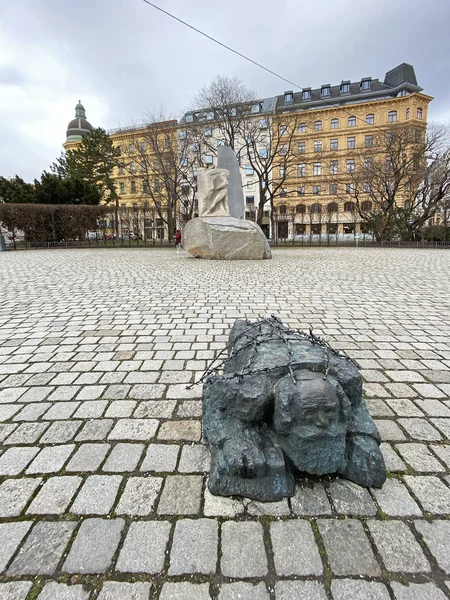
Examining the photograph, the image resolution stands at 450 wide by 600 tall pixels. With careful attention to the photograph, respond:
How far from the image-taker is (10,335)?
4.35 m

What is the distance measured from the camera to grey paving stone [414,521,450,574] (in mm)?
1362

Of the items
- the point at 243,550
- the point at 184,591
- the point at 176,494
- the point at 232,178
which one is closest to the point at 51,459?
the point at 176,494

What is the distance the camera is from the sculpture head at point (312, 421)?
5.08 ft

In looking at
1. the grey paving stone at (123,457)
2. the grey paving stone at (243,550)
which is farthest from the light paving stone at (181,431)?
the grey paving stone at (243,550)

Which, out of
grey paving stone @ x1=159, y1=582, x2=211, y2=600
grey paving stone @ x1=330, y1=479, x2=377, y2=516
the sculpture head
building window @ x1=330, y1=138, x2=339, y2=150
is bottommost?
grey paving stone @ x1=159, y1=582, x2=211, y2=600

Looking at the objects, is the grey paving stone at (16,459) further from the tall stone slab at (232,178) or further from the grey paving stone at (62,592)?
the tall stone slab at (232,178)

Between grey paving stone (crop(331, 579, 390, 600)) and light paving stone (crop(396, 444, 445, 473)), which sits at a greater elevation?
light paving stone (crop(396, 444, 445, 473))

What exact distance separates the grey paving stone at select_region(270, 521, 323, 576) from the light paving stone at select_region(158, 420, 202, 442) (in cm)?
82

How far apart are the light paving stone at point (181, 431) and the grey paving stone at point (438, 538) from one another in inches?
51.1

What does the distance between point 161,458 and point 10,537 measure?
79 centimetres

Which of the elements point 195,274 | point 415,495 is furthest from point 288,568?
point 195,274

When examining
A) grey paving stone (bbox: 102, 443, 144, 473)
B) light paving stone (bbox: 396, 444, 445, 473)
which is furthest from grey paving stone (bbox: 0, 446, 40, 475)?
light paving stone (bbox: 396, 444, 445, 473)

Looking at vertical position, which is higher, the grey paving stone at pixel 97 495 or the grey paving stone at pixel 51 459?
the grey paving stone at pixel 51 459

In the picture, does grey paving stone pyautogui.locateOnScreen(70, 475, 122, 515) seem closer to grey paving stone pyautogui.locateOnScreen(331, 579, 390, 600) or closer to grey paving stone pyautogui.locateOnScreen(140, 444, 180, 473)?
grey paving stone pyautogui.locateOnScreen(140, 444, 180, 473)
